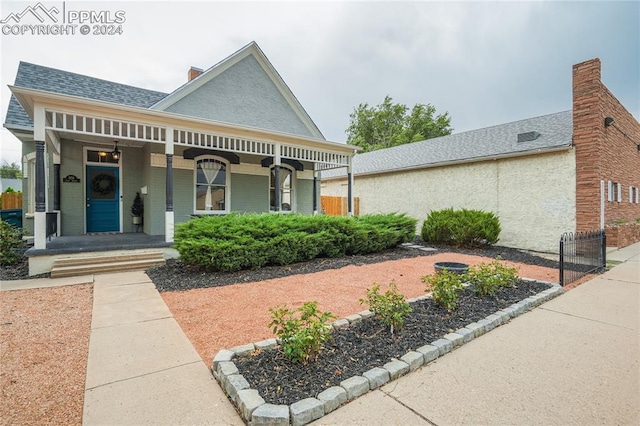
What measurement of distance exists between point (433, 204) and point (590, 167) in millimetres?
5336

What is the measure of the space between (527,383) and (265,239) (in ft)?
17.6

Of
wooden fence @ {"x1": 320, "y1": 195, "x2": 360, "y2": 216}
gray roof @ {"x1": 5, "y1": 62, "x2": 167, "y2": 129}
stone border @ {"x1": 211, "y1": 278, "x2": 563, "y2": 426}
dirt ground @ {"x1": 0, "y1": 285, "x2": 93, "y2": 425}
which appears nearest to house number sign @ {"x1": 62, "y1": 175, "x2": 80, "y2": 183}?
gray roof @ {"x1": 5, "y1": 62, "x2": 167, "y2": 129}

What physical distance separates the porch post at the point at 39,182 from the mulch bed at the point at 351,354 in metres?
6.28

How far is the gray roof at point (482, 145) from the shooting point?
10.6 meters

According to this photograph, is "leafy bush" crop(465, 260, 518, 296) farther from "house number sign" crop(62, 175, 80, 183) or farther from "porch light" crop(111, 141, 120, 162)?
"house number sign" crop(62, 175, 80, 183)

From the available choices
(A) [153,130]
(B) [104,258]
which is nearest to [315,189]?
(A) [153,130]

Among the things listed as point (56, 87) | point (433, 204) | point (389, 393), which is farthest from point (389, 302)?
point (56, 87)

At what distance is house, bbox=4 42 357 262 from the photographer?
8258 mm

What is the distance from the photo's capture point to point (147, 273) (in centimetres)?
650

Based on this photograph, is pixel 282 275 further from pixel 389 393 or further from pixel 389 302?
pixel 389 393

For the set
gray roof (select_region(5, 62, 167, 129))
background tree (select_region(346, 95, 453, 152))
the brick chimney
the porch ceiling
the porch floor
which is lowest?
the porch floor

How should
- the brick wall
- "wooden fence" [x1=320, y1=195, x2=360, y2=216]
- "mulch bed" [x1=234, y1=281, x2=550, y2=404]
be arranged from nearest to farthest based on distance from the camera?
"mulch bed" [x1=234, y1=281, x2=550, y2=404], the brick wall, "wooden fence" [x1=320, y1=195, x2=360, y2=216]

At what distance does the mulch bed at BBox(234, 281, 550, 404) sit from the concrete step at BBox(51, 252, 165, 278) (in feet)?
17.8

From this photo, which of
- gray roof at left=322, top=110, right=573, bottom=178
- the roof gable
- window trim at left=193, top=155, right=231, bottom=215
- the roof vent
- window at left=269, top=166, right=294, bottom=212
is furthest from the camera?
window at left=269, top=166, right=294, bottom=212
